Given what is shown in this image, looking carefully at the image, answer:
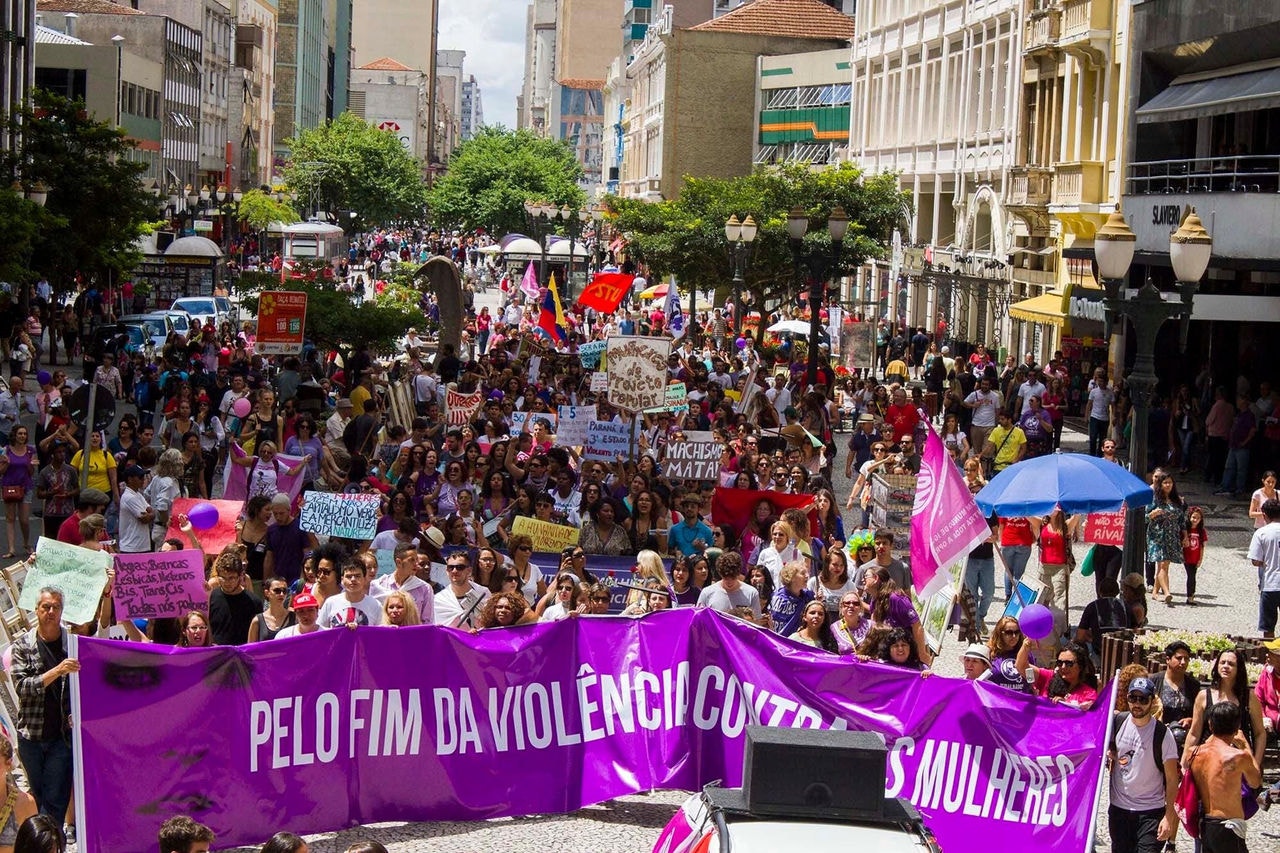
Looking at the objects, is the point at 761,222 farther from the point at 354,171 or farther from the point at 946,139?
the point at 354,171

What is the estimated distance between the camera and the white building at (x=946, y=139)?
4709 cm

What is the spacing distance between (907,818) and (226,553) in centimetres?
532

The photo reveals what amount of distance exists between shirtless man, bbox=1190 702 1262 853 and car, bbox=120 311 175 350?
30.4 meters

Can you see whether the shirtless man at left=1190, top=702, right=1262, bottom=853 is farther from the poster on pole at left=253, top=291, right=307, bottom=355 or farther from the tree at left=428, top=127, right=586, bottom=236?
the tree at left=428, top=127, right=586, bottom=236

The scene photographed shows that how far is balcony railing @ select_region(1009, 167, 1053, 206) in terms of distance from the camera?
137 feet

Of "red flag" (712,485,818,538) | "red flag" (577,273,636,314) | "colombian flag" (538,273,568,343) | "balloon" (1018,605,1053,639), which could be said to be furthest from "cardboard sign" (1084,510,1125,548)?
"colombian flag" (538,273,568,343)

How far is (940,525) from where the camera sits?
12.7 meters

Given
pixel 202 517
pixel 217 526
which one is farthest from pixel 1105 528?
pixel 202 517

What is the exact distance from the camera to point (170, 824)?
6891 millimetres

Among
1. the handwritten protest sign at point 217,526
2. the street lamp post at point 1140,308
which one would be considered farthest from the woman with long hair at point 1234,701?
the handwritten protest sign at point 217,526

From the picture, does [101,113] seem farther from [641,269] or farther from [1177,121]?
[1177,121]

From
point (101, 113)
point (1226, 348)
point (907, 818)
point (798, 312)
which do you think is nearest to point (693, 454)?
point (907, 818)

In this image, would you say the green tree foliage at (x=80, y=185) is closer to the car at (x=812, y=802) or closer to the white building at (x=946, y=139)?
the white building at (x=946, y=139)

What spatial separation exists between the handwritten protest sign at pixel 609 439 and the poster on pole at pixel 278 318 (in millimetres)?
7177
